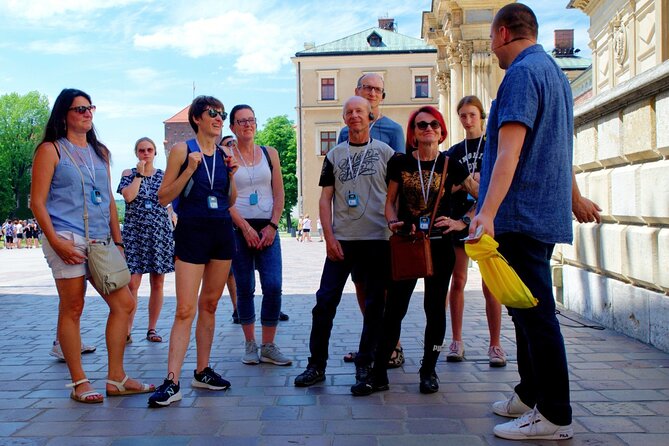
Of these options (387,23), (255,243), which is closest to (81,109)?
(255,243)

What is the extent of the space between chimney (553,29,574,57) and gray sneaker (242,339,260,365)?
55.1m

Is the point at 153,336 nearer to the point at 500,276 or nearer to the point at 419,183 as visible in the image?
the point at 419,183

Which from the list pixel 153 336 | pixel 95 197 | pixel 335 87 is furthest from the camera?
pixel 335 87

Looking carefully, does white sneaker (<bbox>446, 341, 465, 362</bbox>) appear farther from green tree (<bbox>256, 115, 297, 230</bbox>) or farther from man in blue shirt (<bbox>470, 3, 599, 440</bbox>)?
green tree (<bbox>256, 115, 297, 230</bbox>)

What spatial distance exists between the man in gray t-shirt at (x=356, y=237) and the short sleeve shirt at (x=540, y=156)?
5.04 feet

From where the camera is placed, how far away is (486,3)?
21.2 m

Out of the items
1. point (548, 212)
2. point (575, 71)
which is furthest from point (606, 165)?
point (575, 71)

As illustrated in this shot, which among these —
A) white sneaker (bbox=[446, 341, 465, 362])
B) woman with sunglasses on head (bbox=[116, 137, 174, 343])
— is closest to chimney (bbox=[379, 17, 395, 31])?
woman with sunglasses on head (bbox=[116, 137, 174, 343])

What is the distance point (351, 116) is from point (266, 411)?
2.21 m

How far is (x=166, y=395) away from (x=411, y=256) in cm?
186

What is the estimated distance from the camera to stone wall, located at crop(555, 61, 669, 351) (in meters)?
6.35

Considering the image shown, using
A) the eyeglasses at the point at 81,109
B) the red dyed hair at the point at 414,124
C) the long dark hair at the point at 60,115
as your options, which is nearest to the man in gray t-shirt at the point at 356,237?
the red dyed hair at the point at 414,124

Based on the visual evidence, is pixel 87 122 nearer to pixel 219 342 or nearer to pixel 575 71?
pixel 219 342

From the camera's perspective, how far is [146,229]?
7.56 metres
